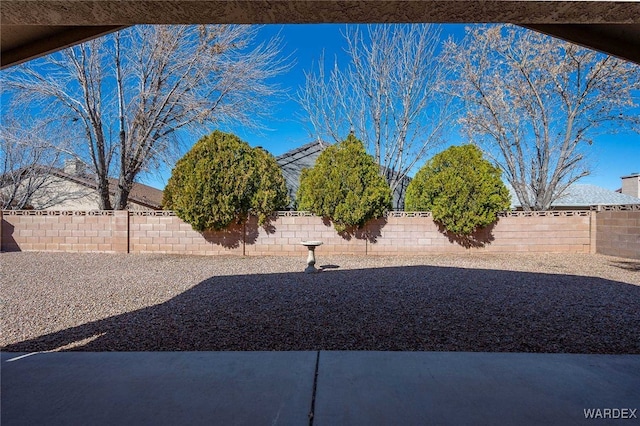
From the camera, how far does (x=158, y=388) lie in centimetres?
294

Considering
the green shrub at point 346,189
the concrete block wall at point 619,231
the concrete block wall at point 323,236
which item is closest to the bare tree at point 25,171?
the concrete block wall at point 323,236

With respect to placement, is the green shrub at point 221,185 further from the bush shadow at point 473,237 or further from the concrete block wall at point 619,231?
the concrete block wall at point 619,231

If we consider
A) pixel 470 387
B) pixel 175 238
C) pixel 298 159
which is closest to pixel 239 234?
pixel 175 238

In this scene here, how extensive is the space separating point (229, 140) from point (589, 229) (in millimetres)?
11680

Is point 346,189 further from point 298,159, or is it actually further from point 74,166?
point 74,166

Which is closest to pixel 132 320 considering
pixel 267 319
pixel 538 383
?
pixel 267 319

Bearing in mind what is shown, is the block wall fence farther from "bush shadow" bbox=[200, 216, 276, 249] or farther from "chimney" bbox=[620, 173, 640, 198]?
"chimney" bbox=[620, 173, 640, 198]

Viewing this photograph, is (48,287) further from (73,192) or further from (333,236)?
(73,192)

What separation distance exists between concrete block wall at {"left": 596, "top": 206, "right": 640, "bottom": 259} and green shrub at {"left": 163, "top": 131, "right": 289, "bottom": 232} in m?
10.1

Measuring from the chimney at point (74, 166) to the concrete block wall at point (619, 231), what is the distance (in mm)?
18721

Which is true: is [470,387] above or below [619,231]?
below

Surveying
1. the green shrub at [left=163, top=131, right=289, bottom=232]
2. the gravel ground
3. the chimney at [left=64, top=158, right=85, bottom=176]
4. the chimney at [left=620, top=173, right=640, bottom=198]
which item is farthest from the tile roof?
the chimney at [left=620, top=173, right=640, bottom=198]

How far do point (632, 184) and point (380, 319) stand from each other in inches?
1580

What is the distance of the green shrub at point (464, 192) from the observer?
430 inches
